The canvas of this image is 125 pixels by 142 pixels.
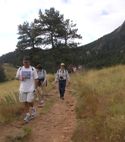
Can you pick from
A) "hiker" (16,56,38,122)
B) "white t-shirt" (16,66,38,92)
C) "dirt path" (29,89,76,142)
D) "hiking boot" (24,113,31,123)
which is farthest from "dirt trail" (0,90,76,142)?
"white t-shirt" (16,66,38,92)

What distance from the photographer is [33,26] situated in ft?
146

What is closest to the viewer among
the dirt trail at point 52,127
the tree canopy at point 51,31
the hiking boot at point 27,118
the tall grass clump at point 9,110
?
the dirt trail at point 52,127

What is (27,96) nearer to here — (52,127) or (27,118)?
(27,118)

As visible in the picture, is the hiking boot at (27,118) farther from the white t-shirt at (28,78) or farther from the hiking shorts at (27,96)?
the white t-shirt at (28,78)

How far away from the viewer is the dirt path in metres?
11.0

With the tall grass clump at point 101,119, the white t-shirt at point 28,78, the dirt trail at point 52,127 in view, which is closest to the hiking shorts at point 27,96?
the white t-shirt at point 28,78

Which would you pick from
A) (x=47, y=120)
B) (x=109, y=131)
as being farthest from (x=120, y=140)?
(x=47, y=120)

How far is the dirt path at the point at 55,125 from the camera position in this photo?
36.1 ft

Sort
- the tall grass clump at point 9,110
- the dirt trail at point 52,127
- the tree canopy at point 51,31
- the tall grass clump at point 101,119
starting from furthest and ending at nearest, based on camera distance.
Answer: the tree canopy at point 51,31 → the tall grass clump at point 9,110 → the dirt trail at point 52,127 → the tall grass clump at point 101,119

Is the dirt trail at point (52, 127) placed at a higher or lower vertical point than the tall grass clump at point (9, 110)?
lower

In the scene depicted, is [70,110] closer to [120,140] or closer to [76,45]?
[120,140]

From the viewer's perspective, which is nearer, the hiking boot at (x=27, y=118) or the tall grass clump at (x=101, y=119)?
the tall grass clump at (x=101, y=119)

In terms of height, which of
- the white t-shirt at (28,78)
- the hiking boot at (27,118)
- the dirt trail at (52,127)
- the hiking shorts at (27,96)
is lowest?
the dirt trail at (52,127)

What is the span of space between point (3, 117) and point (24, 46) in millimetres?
33455
